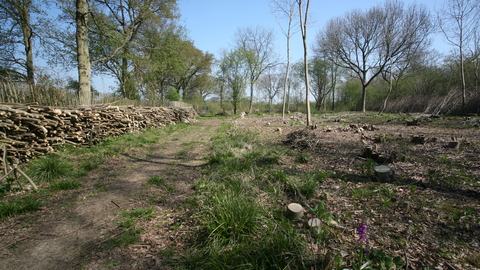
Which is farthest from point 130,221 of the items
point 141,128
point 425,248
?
point 141,128

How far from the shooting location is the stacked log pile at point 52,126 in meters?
4.43

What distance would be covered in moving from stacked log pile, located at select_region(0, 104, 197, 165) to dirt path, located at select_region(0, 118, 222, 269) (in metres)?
1.89

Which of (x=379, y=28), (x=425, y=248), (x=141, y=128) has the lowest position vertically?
(x=425, y=248)

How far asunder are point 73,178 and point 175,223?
296 cm

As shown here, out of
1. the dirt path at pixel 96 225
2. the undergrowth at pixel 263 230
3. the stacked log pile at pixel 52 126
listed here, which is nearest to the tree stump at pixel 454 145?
the undergrowth at pixel 263 230

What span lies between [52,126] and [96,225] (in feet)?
15.3

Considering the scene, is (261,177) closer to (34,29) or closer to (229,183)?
(229,183)

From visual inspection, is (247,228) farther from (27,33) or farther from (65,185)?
(27,33)

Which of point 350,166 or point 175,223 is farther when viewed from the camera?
point 350,166

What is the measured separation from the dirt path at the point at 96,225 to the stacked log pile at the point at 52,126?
6.20 feet

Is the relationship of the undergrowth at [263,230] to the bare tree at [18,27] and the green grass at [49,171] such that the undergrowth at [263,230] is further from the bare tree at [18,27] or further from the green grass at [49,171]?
the bare tree at [18,27]

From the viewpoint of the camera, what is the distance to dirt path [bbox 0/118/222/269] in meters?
1.95

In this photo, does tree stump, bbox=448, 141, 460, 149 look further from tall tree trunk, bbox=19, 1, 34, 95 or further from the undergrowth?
tall tree trunk, bbox=19, 1, 34, 95

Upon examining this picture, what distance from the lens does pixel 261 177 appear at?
3600 mm
